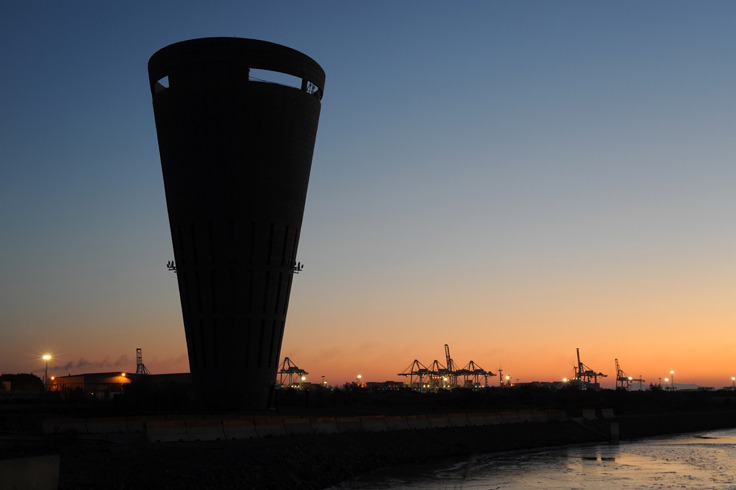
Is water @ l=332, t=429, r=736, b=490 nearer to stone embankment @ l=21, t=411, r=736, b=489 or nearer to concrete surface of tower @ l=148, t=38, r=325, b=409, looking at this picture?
stone embankment @ l=21, t=411, r=736, b=489

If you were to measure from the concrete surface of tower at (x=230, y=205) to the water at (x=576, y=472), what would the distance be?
1879cm

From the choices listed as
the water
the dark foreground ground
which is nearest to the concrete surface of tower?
the dark foreground ground

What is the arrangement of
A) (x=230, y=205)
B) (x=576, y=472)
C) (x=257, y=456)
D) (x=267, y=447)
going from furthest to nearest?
(x=230, y=205), (x=576, y=472), (x=267, y=447), (x=257, y=456)

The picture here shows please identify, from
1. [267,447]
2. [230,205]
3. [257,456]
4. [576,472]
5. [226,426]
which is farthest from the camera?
[230,205]

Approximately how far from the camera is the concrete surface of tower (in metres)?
52.3

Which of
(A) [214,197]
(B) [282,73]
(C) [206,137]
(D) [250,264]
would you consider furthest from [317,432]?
(B) [282,73]

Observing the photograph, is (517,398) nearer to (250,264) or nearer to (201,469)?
(250,264)

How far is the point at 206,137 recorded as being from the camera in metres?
52.8

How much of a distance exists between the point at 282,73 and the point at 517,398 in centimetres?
8712

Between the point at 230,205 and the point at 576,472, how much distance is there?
30.5m

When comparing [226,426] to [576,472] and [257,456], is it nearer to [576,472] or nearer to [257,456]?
[257,456]

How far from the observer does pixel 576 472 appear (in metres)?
37.4

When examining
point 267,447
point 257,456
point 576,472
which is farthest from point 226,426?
point 576,472

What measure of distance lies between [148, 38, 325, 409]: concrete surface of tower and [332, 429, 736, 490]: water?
18.8 metres
